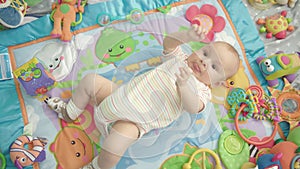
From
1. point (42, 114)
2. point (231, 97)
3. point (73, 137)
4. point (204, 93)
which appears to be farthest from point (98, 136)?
point (231, 97)

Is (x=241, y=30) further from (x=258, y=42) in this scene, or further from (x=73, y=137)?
(x=73, y=137)

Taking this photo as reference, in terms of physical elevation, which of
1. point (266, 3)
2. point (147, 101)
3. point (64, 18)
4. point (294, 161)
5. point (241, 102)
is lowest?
point (294, 161)

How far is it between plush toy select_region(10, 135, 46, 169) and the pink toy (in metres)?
0.68

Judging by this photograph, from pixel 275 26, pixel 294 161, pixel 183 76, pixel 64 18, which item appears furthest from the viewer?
pixel 275 26

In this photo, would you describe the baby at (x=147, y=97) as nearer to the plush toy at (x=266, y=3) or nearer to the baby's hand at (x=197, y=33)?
the baby's hand at (x=197, y=33)

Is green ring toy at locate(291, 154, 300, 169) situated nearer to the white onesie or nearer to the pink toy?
the white onesie

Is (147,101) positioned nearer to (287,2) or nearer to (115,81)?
(115,81)

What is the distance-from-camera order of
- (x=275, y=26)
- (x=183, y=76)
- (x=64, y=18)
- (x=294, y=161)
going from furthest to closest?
(x=275, y=26) < (x=64, y=18) < (x=294, y=161) < (x=183, y=76)

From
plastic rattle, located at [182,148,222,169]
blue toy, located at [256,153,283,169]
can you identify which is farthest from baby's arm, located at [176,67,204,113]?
blue toy, located at [256,153,283,169]

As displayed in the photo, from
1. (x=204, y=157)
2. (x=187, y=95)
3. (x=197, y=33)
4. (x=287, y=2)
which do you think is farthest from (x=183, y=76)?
(x=287, y=2)

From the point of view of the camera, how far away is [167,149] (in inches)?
48.6

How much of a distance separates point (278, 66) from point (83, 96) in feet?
2.21

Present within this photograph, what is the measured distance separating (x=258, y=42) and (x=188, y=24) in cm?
29

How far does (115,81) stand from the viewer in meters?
1.27
